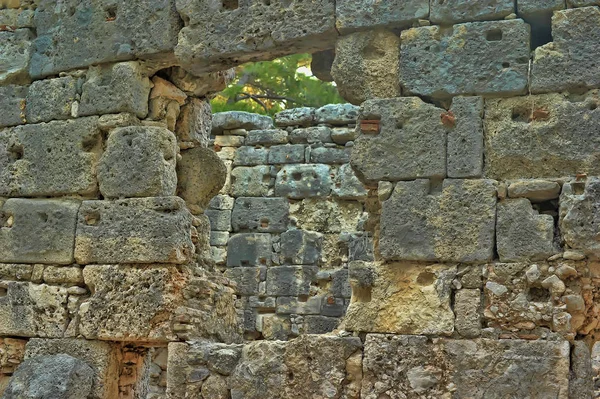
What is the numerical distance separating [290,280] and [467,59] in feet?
17.9

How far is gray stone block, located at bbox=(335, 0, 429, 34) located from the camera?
619 cm

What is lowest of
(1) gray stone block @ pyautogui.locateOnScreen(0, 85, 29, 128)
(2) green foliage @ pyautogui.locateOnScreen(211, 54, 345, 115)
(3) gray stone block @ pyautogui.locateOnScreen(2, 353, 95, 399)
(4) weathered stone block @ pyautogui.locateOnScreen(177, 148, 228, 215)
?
(3) gray stone block @ pyautogui.locateOnScreen(2, 353, 95, 399)

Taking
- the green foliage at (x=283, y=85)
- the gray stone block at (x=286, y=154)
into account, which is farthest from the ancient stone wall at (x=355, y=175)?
the green foliage at (x=283, y=85)

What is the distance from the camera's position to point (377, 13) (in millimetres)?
6254

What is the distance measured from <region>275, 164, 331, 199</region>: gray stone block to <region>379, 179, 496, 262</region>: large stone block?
5023 millimetres

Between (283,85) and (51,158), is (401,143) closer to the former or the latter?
(51,158)

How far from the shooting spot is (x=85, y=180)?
697cm

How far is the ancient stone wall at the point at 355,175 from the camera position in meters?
5.69

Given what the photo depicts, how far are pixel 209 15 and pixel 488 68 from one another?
2007 millimetres

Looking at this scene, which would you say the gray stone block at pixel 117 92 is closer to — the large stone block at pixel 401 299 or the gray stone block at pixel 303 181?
the large stone block at pixel 401 299

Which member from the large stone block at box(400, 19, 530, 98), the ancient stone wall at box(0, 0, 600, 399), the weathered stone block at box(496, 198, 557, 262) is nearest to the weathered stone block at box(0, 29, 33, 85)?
the ancient stone wall at box(0, 0, 600, 399)

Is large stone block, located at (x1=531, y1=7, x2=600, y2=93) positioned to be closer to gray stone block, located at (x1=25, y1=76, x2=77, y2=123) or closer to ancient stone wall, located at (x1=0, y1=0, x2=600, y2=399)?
ancient stone wall, located at (x1=0, y1=0, x2=600, y2=399)

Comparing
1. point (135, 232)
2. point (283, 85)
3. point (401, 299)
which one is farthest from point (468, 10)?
point (283, 85)

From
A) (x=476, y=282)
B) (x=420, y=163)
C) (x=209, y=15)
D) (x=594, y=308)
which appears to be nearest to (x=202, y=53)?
(x=209, y=15)
